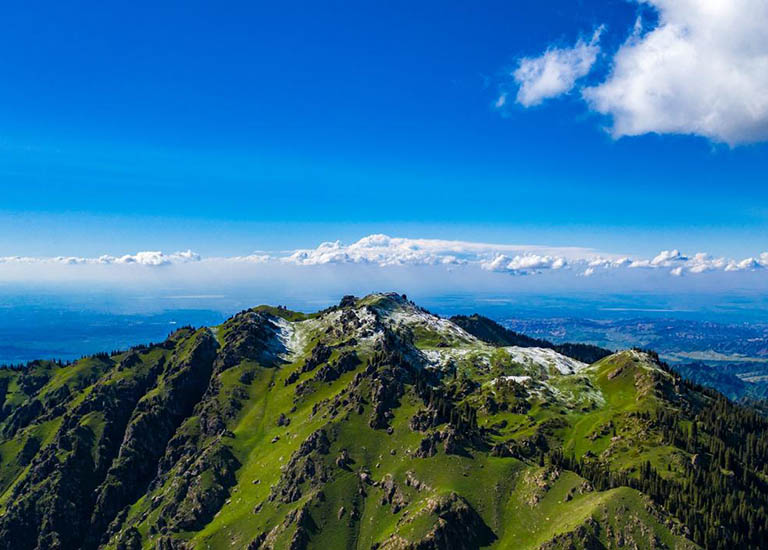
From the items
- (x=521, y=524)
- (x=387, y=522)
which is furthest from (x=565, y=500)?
(x=387, y=522)

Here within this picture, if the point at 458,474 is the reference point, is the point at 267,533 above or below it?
below

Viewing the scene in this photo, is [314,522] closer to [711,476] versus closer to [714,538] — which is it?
[714,538]

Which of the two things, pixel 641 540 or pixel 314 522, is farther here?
pixel 314 522

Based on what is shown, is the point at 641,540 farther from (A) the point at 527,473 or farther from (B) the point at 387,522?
(B) the point at 387,522

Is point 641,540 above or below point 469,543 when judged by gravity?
above

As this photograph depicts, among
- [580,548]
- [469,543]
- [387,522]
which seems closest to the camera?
[580,548]

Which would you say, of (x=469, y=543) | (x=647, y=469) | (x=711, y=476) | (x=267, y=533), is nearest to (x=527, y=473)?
(x=469, y=543)

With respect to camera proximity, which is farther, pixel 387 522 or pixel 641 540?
pixel 387 522

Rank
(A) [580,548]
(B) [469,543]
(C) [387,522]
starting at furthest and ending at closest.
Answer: (C) [387,522] → (B) [469,543] → (A) [580,548]

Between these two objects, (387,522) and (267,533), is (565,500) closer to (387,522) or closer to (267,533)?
(387,522)
